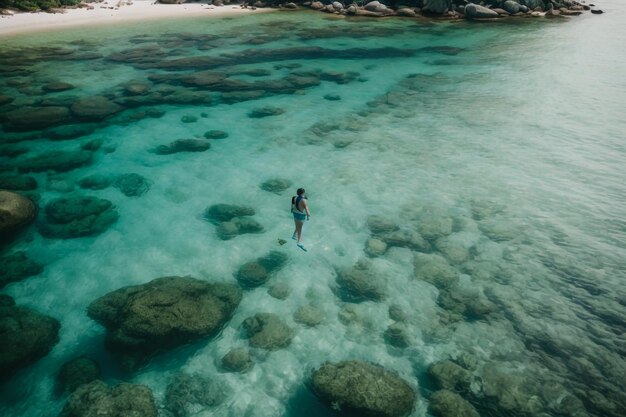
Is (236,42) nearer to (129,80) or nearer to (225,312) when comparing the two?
(129,80)

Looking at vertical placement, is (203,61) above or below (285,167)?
above

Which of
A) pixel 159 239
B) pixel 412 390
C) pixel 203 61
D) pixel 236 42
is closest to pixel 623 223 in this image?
pixel 412 390

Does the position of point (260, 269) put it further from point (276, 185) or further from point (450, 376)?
point (450, 376)

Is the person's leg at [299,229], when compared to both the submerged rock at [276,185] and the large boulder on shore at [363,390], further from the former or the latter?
the large boulder on shore at [363,390]

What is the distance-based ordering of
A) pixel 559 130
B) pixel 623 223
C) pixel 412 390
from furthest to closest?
pixel 559 130
pixel 623 223
pixel 412 390

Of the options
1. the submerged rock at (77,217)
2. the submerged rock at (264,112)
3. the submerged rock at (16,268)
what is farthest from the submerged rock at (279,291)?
the submerged rock at (264,112)

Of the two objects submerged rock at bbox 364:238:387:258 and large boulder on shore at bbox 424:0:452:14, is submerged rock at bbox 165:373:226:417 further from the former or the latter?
large boulder on shore at bbox 424:0:452:14

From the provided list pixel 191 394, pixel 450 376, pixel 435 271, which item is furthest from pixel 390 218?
pixel 191 394

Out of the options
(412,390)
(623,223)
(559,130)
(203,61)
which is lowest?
(412,390)
